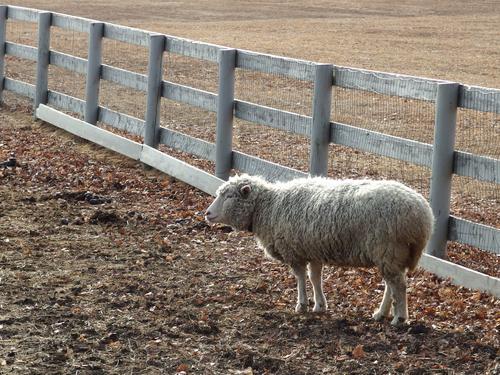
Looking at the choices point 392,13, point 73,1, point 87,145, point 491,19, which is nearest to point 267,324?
point 87,145

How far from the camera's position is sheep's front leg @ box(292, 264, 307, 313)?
324 inches

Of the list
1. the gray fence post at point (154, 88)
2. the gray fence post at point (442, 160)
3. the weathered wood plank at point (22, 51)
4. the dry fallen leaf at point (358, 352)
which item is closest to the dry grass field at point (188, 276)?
the dry fallen leaf at point (358, 352)

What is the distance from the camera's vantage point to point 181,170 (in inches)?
499

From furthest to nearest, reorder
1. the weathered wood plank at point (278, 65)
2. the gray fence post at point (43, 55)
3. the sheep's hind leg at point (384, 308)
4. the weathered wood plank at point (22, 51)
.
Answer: the weathered wood plank at point (22, 51)
the gray fence post at point (43, 55)
the weathered wood plank at point (278, 65)
the sheep's hind leg at point (384, 308)

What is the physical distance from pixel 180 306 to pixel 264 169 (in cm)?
353

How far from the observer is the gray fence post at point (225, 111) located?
12.1 metres

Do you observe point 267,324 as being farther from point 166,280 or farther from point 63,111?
point 63,111

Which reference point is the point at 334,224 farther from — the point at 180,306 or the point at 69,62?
the point at 69,62

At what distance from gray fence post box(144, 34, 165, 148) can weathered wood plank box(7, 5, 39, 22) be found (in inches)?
164

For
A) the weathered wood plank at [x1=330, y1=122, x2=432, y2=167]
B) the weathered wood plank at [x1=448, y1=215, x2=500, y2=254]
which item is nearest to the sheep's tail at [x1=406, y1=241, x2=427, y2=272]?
the weathered wood plank at [x1=448, y1=215, x2=500, y2=254]

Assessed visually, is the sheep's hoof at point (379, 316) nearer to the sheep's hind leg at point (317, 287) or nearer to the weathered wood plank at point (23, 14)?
the sheep's hind leg at point (317, 287)

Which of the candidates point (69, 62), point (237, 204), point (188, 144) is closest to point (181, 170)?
point (188, 144)

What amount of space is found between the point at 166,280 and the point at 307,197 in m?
1.44

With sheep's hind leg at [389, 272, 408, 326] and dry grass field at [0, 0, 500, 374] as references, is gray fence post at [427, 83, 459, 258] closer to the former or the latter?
dry grass field at [0, 0, 500, 374]
